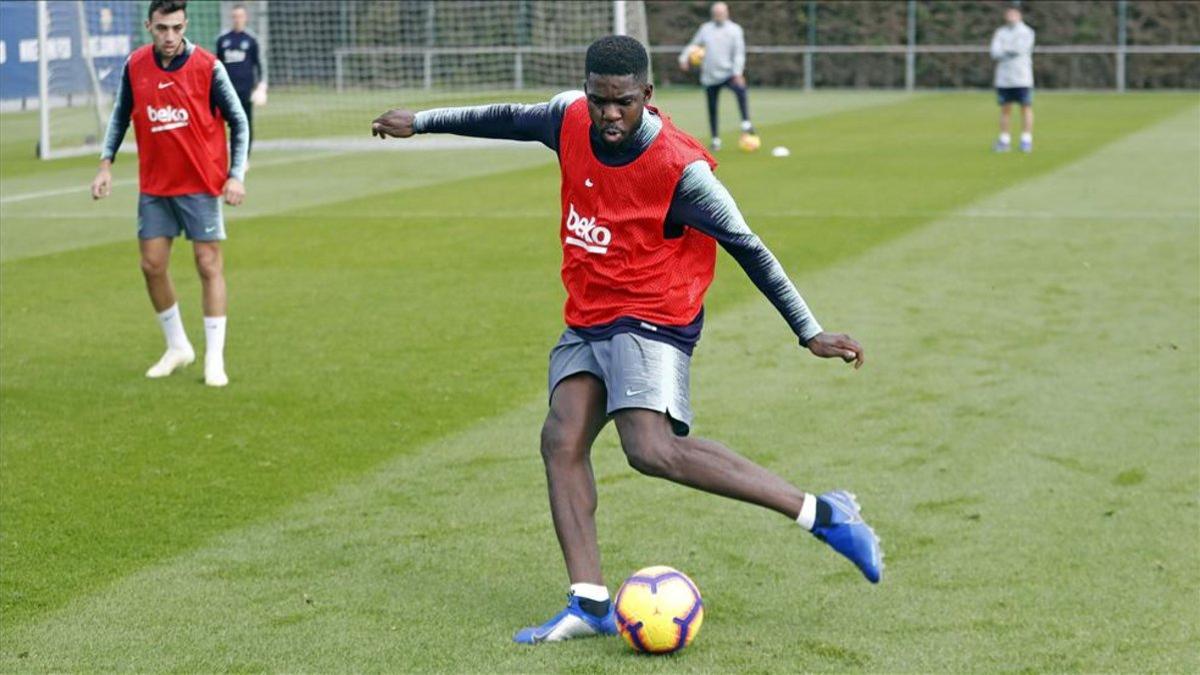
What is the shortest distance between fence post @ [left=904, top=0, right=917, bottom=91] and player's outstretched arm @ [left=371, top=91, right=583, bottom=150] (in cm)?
4210

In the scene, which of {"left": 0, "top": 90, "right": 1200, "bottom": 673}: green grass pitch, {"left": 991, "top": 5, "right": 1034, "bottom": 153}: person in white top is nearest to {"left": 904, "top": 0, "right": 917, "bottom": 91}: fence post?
{"left": 991, "top": 5, "right": 1034, "bottom": 153}: person in white top

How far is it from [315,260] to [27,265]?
8.07ft

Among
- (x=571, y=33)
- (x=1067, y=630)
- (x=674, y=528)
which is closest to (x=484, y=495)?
(x=674, y=528)

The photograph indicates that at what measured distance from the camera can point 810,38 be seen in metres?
48.2

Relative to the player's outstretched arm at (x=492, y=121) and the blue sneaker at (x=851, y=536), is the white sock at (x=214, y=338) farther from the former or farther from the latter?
the blue sneaker at (x=851, y=536)

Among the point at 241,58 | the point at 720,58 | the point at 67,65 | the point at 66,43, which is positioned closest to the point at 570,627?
the point at 241,58

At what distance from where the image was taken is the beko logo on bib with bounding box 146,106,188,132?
10.4 m

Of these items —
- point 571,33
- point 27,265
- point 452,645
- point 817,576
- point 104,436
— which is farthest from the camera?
point 571,33

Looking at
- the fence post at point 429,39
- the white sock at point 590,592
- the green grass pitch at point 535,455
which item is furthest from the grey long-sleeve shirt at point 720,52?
the white sock at point 590,592

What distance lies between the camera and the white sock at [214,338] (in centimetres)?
1049

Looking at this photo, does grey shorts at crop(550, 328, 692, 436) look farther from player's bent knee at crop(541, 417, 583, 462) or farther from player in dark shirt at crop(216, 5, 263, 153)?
player in dark shirt at crop(216, 5, 263, 153)

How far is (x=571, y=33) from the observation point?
33438 mm

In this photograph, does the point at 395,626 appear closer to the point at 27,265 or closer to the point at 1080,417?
the point at 1080,417

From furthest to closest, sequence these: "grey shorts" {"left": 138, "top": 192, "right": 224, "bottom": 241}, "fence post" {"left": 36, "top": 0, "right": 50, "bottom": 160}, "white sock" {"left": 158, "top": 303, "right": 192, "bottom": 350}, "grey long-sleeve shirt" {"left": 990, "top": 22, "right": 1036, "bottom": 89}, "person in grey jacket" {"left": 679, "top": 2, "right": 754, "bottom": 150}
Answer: "person in grey jacket" {"left": 679, "top": 2, "right": 754, "bottom": 150}
"grey long-sleeve shirt" {"left": 990, "top": 22, "right": 1036, "bottom": 89}
"fence post" {"left": 36, "top": 0, "right": 50, "bottom": 160}
"white sock" {"left": 158, "top": 303, "right": 192, "bottom": 350}
"grey shorts" {"left": 138, "top": 192, "right": 224, "bottom": 241}
